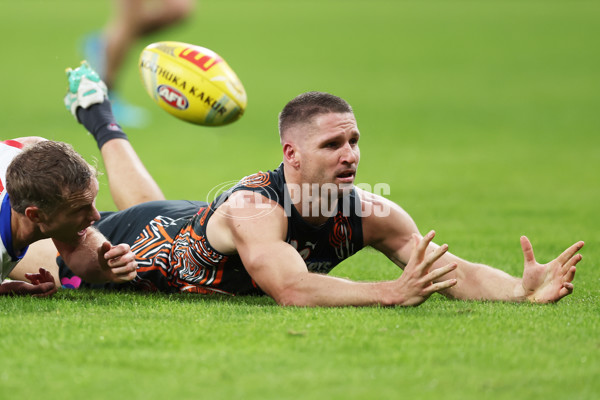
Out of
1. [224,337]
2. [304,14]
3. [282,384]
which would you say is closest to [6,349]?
[224,337]

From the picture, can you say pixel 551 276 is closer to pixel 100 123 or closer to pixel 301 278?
pixel 301 278

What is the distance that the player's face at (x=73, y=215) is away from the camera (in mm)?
6312

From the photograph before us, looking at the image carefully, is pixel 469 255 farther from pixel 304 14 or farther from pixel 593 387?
pixel 304 14

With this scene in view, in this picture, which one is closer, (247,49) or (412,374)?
(412,374)

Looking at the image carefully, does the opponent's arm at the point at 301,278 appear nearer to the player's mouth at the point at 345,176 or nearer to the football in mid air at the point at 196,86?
the player's mouth at the point at 345,176

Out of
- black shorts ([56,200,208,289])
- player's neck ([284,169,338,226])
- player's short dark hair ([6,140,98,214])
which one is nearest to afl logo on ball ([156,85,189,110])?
black shorts ([56,200,208,289])

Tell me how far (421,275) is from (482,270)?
3.20 ft

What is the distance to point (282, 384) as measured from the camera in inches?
180

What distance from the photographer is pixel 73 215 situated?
6.39 metres

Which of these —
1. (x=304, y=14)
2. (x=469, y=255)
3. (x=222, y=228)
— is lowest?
(x=469, y=255)

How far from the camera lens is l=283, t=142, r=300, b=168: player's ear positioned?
664 cm

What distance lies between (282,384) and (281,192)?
2.24 metres

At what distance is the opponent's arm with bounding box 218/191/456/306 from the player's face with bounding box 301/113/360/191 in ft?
1.50

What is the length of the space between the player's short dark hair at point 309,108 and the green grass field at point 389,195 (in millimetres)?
1248
